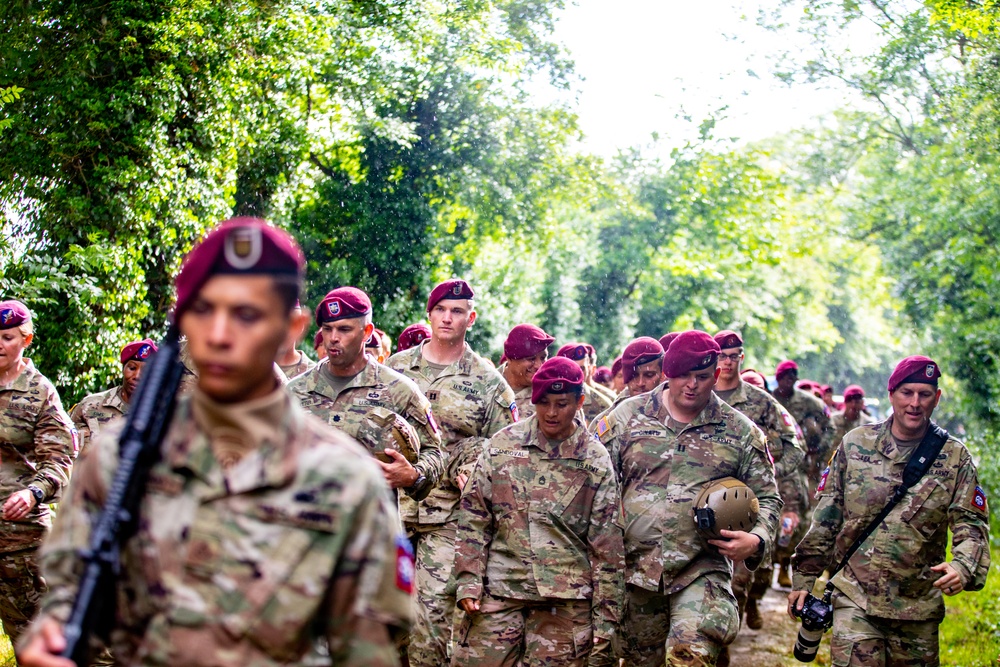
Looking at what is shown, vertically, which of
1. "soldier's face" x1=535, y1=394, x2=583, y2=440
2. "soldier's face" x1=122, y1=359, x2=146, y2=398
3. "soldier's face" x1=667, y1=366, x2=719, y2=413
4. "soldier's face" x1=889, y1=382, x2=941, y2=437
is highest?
"soldier's face" x1=889, y1=382, x2=941, y2=437

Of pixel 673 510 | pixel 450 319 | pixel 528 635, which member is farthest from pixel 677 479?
pixel 450 319

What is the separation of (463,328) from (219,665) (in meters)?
6.51

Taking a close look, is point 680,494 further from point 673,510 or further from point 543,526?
point 543,526

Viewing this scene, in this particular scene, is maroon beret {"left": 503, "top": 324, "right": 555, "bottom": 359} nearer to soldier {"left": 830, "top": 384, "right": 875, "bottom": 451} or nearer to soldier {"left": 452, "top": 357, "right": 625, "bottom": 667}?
soldier {"left": 452, "top": 357, "right": 625, "bottom": 667}

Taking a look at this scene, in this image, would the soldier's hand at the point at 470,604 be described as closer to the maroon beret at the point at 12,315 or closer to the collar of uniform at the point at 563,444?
the collar of uniform at the point at 563,444

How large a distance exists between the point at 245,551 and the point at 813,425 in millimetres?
12282

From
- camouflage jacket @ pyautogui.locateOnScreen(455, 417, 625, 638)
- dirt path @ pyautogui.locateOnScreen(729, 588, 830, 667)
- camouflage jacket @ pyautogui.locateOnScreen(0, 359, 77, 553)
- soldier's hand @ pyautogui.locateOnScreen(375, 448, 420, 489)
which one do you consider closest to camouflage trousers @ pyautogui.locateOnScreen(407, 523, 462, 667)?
A: camouflage jacket @ pyautogui.locateOnScreen(455, 417, 625, 638)

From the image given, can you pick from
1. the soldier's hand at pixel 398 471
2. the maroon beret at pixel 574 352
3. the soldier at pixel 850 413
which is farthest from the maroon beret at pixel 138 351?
the soldier at pixel 850 413

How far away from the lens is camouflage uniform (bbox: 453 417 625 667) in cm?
673

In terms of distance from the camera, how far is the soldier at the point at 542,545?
265 inches

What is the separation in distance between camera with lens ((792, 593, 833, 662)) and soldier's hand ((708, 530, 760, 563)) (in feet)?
2.56

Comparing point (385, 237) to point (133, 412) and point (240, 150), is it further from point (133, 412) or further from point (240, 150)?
point (133, 412)

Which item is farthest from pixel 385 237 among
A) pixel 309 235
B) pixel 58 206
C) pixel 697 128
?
Result: pixel 697 128

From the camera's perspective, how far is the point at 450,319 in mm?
9234
